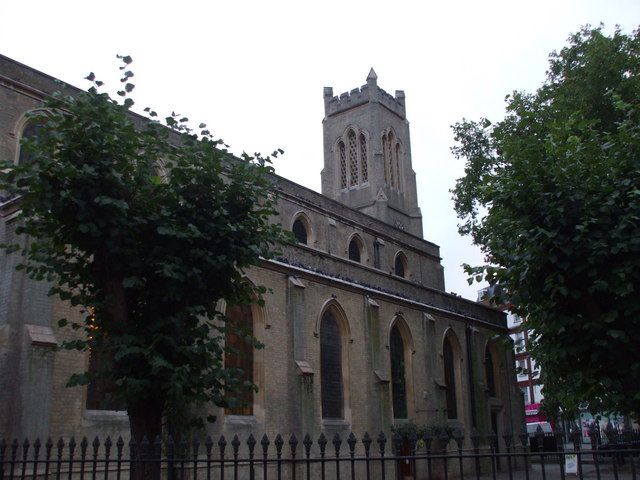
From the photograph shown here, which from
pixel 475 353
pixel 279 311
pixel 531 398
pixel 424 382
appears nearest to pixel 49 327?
pixel 279 311

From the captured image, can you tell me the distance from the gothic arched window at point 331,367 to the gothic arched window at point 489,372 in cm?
1190

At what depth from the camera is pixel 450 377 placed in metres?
27.7

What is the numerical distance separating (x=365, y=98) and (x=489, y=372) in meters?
21.3

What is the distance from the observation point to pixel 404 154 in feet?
149

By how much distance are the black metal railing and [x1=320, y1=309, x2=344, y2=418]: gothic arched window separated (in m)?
1.05

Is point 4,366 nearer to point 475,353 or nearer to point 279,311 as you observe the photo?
point 279,311

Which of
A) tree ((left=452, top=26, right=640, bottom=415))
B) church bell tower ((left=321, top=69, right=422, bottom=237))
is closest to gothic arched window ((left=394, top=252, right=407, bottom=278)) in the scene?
church bell tower ((left=321, top=69, right=422, bottom=237))

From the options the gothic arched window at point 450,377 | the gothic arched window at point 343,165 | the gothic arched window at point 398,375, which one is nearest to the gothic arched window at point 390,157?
the gothic arched window at point 343,165

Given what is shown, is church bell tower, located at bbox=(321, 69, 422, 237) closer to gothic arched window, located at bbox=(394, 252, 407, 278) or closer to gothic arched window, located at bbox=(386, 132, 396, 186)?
gothic arched window, located at bbox=(386, 132, 396, 186)

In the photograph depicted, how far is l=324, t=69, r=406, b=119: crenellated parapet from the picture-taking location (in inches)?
1738

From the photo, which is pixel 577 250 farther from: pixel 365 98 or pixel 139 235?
pixel 365 98

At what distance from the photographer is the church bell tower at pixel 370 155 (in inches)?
1661

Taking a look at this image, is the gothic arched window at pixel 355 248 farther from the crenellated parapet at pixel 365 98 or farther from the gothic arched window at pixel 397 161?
the crenellated parapet at pixel 365 98

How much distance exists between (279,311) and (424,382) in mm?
8569
